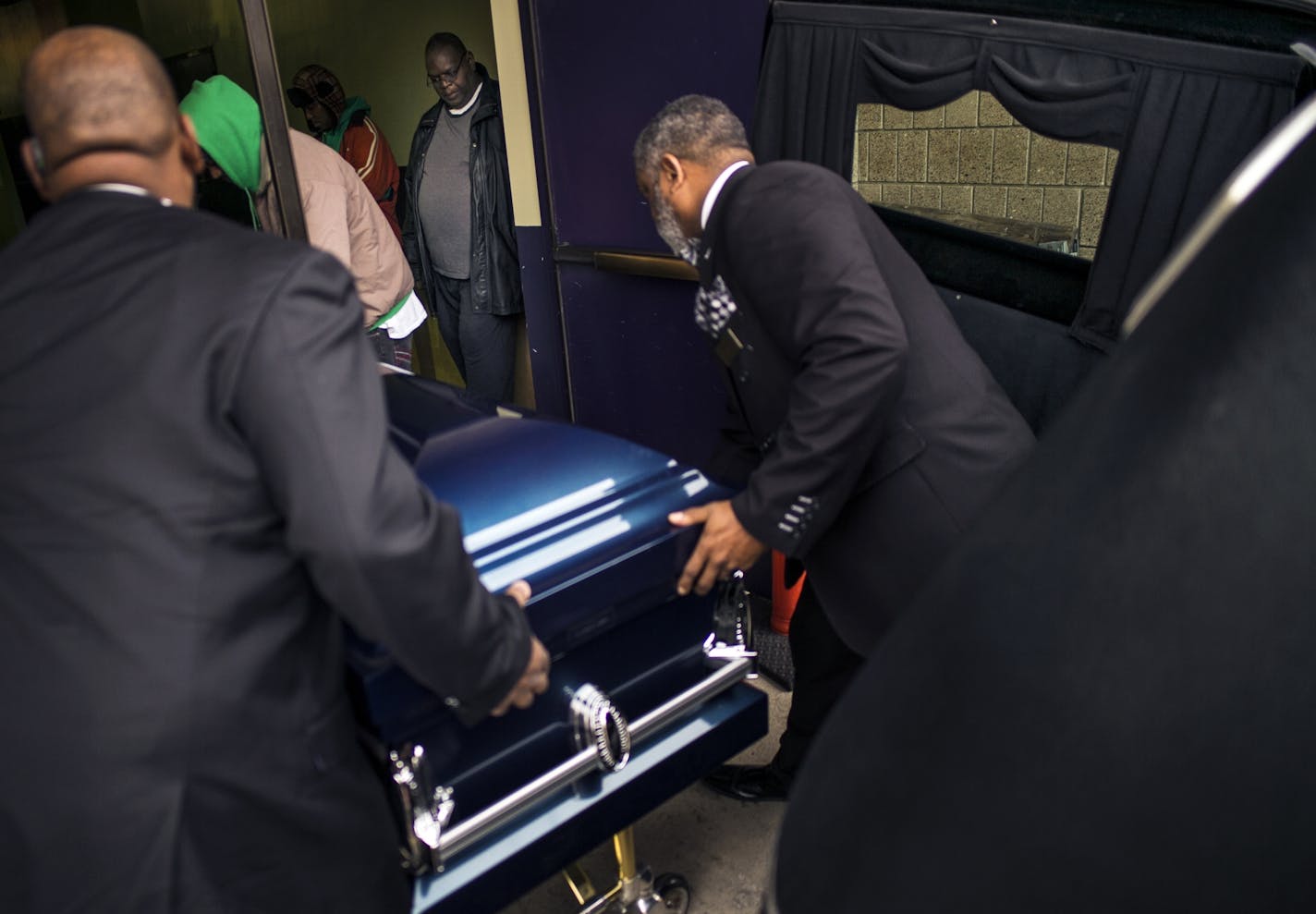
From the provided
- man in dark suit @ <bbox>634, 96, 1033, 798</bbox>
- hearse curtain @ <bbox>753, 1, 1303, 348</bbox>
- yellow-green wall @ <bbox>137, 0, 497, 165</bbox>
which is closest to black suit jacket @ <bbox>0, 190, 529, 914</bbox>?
man in dark suit @ <bbox>634, 96, 1033, 798</bbox>

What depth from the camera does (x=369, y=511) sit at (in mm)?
986

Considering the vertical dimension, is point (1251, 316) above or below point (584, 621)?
above

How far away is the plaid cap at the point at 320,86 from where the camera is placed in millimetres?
4934

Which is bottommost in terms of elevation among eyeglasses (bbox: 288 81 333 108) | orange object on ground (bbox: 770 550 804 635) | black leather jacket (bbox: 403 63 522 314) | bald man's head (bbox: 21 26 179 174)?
orange object on ground (bbox: 770 550 804 635)

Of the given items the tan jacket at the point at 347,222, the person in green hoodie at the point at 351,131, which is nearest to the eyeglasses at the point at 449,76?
the person in green hoodie at the point at 351,131

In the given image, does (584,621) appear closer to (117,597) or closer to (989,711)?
(117,597)

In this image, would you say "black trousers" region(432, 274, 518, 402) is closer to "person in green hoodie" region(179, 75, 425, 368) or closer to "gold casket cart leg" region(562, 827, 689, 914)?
"person in green hoodie" region(179, 75, 425, 368)

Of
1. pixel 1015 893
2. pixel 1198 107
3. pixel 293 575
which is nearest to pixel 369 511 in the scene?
pixel 293 575

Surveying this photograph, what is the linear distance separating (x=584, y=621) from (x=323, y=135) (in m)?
4.51

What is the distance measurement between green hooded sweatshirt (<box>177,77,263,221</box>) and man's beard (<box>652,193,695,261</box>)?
1.38 m

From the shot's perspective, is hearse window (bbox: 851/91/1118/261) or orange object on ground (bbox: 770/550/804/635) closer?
A: orange object on ground (bbox: 770/550/804/635)

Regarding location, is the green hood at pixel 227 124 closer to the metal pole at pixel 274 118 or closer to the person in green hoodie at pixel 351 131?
the metal pole at pixel 274 118

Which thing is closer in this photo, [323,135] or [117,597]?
[117,597]

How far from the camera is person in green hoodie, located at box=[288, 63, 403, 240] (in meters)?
4.68
